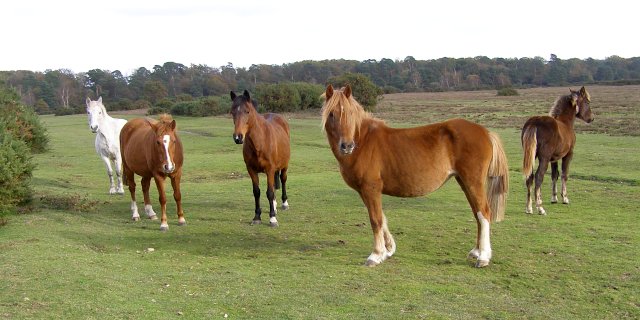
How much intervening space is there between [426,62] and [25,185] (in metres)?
107

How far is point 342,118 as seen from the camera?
275 inches

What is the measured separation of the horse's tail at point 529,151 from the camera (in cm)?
1064

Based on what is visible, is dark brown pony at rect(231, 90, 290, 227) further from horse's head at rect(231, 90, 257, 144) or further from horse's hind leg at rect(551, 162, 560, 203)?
horse's hind leg at rect(551, 162, 560, 203)

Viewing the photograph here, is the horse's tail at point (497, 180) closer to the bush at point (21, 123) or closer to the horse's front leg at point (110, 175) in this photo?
the bush at point (21, 123)

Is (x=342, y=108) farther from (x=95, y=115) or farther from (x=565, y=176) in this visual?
(x=95, y=115)

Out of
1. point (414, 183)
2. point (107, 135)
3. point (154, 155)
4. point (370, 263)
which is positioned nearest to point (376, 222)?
point (370, 263)

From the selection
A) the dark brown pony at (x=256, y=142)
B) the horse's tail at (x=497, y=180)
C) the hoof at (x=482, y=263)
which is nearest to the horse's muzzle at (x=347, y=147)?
the horse's tail at (x=497, y=180)

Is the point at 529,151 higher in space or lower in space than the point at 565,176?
higher

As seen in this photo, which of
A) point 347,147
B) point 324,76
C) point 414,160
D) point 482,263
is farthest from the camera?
point 324,76

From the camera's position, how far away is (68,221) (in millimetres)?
9961

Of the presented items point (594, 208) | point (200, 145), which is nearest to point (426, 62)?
point (200, 145)

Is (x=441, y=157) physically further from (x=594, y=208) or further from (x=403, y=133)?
(x=594, y=208)

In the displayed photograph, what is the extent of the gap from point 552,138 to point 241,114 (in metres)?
6.08

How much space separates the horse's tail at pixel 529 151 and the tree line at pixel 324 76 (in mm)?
70495
